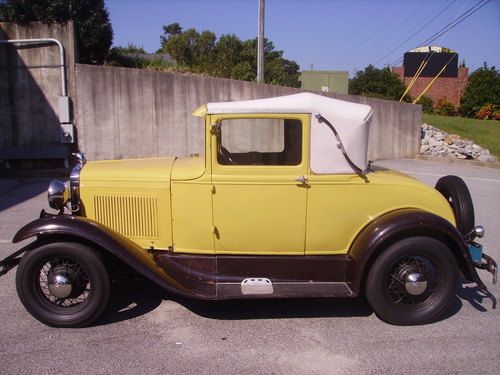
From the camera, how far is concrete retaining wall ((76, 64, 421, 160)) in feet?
37.7

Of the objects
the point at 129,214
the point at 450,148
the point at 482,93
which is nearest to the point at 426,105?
the point at 482,93

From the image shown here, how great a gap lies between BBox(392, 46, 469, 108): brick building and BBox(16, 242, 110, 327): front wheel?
2923 cm

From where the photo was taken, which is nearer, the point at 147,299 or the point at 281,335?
the point at 281,335

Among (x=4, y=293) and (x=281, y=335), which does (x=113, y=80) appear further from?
(x=281, y=335)

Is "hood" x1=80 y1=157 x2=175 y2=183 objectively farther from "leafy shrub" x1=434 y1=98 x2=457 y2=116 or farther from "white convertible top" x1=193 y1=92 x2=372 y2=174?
"leafy shrub" x1=434 y1=98 x2=457 y2=116

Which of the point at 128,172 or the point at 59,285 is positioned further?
the point at 128,172

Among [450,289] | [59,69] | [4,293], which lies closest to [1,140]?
[59,69]

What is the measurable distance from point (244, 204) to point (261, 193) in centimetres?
17

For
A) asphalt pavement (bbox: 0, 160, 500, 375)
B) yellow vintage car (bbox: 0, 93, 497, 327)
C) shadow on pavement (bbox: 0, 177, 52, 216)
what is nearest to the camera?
asphalt pavement (bbox: 0, 160, 500, 375)

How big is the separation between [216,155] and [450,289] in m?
2.32

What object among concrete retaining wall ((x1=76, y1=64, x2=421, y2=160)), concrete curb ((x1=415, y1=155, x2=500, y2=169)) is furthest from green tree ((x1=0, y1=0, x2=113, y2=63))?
concrete curb ((x1=415, y1=155, x2=500, y2=169))

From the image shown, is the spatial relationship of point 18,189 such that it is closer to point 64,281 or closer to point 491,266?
point 64,281

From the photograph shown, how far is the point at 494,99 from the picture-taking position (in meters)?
26.0

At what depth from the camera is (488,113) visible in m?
25.2
